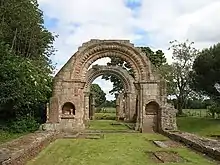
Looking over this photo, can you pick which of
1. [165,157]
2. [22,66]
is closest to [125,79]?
[22,66]

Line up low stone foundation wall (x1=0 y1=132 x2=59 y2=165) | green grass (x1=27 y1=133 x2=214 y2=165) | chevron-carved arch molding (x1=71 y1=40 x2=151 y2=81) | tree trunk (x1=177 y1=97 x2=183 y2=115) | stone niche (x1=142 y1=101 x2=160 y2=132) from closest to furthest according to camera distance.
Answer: low stone foundation wall (x1=0 y1=132 x2=59 y2=165)
green grass (x1=27 y1=133 x2=214 y2=165)
stone niche (x1=142 y1=101 x2=160 y2=132)
chevron-carved arch molding (x1=71 y1=40 x2=151 y2=81)
tree trunk (x1=177 y1=97 x2=183 y2=115)

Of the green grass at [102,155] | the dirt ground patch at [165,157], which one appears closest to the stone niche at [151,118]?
the green grass at [102,155]

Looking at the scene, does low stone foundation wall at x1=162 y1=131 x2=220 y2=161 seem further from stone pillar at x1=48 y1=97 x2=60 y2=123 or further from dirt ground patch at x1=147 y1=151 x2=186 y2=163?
stone pillar at x1=48 y1=97 x2=60 y2=123

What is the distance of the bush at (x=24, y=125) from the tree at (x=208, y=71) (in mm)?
16222

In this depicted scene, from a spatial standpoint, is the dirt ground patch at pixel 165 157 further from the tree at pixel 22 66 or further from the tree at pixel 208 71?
the tree at pixel 208 71

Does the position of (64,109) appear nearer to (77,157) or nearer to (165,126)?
(165,126)

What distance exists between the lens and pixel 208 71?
3253 centimetres

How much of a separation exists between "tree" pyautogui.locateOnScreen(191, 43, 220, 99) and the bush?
16.2m

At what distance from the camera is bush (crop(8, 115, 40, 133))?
21328mm

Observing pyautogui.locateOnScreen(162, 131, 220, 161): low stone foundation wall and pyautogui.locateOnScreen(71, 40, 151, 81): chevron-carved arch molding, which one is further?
pyautogui.locateOnScreen(71, 40, 151, 81): chevron-carved arch molding

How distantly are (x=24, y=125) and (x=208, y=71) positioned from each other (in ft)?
57.0

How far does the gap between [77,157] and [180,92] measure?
30.6 meters

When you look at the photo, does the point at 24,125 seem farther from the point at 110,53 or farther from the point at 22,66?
the point at 110,53

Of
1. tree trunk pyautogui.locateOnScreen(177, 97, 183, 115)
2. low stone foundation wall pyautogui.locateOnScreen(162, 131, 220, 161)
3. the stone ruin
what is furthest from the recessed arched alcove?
tree trunk pyautogui.locateOnScreen(177, 97, 183, 115)
